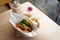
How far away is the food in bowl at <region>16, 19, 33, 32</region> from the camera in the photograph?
98 centimetres

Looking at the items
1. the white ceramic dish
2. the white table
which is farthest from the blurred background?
the white ceramic dish

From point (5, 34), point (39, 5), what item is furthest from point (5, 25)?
point (39, 5)

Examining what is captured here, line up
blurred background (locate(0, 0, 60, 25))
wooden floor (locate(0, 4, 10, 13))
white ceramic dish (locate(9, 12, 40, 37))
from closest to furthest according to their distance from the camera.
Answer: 1. white ceramic dish (locate(9, 12, 40, 37))
2. wooden floor (locate(0, 4, 10, 13))
3. blurred background (locate(0, 0, 60, 25))

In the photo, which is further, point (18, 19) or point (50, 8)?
point (50, 8)

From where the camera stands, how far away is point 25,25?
3.28 feet

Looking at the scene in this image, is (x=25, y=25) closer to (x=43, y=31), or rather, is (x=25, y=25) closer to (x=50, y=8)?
(x=43, y=31)

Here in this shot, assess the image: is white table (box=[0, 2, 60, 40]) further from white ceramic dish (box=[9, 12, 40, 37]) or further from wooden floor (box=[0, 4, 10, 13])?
wooden floor (box=[0, 4, 10, 13])

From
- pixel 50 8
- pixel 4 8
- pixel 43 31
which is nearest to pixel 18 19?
pixel 43 31

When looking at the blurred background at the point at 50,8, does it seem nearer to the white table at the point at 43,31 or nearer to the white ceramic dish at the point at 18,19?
the white table at the point at 43,31

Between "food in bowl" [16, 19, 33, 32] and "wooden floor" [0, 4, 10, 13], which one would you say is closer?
"food in bowl" [16, 19, 33, 32]

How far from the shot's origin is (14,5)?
112cm

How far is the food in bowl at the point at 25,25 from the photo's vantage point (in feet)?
3.22

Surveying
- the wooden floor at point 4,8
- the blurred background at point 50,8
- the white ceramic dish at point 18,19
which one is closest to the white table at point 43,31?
the white ceramic dish at point 18,19

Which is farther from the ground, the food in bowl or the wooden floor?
the wooden floor
